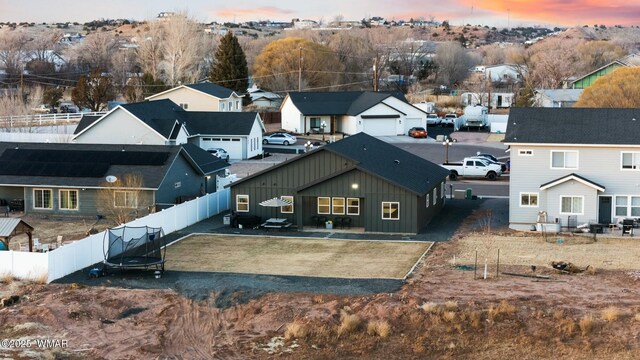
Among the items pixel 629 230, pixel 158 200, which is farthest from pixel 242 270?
pixel 629 230

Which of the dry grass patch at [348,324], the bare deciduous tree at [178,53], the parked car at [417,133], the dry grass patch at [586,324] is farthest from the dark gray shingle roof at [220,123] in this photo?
the dry grass patch at [586,324]

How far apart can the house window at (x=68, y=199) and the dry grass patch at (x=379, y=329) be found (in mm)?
21651

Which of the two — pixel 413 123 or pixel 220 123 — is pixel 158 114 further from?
pixel 413 123

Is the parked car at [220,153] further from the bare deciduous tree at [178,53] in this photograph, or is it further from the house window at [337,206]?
the bare deciduous tree at [178,53]

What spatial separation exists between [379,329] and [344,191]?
48.1ft

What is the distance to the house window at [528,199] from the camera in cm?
4050

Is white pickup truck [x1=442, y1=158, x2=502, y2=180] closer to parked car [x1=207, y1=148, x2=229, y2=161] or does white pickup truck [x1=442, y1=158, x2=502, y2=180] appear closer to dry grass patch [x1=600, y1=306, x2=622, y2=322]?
parked car [x1=207, y1=148, x2=229, y2=161]

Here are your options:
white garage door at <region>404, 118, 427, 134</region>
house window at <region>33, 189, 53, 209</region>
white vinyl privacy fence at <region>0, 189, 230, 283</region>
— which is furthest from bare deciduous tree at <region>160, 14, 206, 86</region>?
white vinyl privacy fence at <region>0, 189, 230, 283</region>

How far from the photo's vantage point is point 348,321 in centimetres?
2647

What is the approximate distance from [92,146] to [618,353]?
99.3 ft

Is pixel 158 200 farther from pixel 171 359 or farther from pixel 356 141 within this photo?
pixel 171 359

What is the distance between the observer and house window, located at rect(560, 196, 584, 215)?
3974 cm

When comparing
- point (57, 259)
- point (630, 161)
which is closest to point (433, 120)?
point (630, 161)

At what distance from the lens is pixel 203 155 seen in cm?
5003
